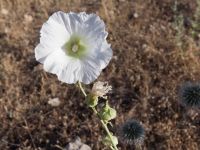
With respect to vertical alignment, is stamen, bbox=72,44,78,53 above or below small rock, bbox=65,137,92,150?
above

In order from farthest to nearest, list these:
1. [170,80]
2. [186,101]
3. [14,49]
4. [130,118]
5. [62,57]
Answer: [14,49], [170,80], [130,118], [186,101], [62,57]

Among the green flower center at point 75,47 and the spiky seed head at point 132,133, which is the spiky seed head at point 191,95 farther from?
the green flower center at point 75,47

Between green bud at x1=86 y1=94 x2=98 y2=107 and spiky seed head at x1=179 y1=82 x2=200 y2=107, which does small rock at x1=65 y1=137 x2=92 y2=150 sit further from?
green bud at x1=86 y1=94 x2=98 y2=107

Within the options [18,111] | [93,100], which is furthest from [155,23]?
[93,100]

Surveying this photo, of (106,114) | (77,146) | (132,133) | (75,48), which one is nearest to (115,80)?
(77,146)

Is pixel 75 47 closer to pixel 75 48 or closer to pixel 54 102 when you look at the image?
pixel 75 48

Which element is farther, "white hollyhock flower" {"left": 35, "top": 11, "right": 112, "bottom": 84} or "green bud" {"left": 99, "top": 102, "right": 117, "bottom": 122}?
"green bud" {"left": 99, "top": 102, "right": 117, "bottom": 122}

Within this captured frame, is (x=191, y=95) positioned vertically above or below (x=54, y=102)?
below

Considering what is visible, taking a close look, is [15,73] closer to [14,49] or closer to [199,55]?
[14,49]

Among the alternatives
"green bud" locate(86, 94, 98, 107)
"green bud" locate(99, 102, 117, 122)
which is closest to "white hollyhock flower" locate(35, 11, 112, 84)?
"green bud" locate(86, 94, 98, 107)
